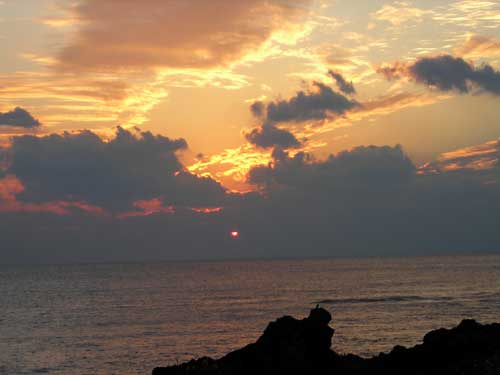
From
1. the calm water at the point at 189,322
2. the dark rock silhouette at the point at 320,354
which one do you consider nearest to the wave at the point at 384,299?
the calm water at the point at 189,322

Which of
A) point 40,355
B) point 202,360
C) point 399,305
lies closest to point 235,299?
point 399,305

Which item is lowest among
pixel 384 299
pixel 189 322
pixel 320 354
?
pixel 189 322

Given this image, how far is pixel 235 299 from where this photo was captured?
431ft

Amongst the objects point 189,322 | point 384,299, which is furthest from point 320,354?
point 384,299

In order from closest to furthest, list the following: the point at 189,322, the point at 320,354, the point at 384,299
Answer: the point at 320,354 < the point at 189,322 < the point at 384,299

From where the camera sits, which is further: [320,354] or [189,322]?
[189,322]

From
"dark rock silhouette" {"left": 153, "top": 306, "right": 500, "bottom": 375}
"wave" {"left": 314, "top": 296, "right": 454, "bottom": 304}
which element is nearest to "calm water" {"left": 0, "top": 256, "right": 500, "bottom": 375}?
"wave" {"left": 314, "top": 296, "right": 454, "bottom": 304}

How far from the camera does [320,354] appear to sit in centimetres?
Result: 3394

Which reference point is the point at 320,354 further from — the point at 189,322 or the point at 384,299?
the point at 384,299

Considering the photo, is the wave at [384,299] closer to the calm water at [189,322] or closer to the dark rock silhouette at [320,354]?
the calm water at [189,322]

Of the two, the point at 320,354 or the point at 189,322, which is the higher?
the point at 320,354

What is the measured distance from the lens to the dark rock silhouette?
1288 inches

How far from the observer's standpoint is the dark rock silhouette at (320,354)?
3272 centimetres

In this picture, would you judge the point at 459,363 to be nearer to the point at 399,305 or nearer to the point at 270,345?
the point at 270,345
